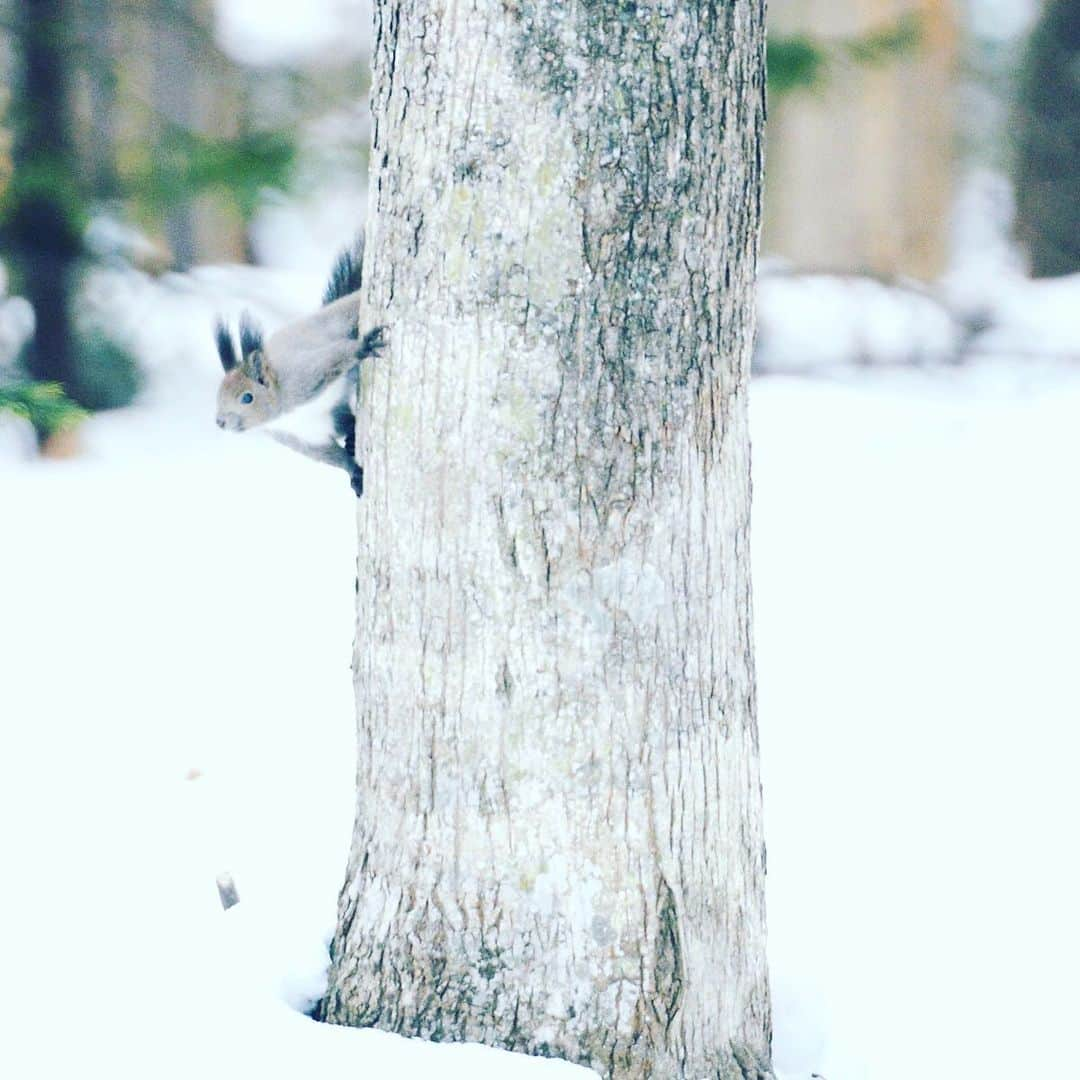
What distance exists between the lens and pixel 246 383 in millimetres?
2816

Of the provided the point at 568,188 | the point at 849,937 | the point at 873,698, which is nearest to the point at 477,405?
the point at 568,188

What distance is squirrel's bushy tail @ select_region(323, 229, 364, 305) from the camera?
2.78 metres

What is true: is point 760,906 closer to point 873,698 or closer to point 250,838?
point 250,838

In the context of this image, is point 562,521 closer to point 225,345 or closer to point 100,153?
point 225,345

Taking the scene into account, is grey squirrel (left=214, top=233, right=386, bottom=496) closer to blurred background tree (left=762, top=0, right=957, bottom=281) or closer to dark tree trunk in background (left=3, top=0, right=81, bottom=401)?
dark tree trunk in background (left=3, top=0, right=81, bottom=401)

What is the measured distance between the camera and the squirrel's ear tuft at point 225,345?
111 inches

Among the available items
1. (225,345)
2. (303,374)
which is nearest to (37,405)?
(225,345)

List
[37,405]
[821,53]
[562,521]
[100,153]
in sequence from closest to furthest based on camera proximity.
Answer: [562,521] → [37,405] → [821,53] → [100,153]

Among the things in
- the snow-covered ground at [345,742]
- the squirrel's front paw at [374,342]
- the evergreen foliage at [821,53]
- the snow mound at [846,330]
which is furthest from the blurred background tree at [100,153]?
the squirrel's front paw at [374,342]

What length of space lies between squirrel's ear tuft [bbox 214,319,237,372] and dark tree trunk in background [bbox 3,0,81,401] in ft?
13.9

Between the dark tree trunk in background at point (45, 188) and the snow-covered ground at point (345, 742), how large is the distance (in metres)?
0.59

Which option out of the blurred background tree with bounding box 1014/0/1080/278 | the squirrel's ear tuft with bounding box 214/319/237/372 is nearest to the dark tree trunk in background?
the squirrel's ear tuft with bounding box 214/319/237/372

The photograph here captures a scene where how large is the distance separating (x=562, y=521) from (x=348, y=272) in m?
1.09

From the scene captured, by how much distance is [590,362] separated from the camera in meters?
1.97
